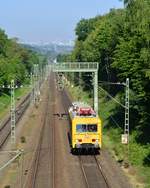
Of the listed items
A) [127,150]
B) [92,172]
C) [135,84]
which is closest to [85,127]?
[127,150]

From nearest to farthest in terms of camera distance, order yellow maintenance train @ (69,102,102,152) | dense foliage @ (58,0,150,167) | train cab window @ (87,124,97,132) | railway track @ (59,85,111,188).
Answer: railway track @ (59,85,111,188) < dense foliage @ (58,0,150,167) < yellow maintenance train @ (69,102,102,152) < train cab window @ (87,124,97,132)

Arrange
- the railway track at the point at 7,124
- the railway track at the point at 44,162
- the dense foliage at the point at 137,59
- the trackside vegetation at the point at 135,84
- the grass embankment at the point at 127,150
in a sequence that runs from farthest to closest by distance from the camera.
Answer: the railway track at the point at 7,124, the dense foliage at the point at 137,59, the trackside vegetation at the point at 135,84, the grass embankment at the point at 127,150, the railway track at the point at 44,162

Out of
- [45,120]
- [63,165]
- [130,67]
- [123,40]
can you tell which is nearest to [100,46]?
[45,120]

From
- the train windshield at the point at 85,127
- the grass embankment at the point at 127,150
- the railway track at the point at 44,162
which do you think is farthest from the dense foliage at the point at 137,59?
the railway track at the point at 44,162

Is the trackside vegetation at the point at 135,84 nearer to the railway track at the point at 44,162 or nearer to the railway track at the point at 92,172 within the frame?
the railway track at the point at 92,172

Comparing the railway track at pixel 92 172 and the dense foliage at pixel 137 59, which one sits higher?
the dense foliage at pixel 137 59

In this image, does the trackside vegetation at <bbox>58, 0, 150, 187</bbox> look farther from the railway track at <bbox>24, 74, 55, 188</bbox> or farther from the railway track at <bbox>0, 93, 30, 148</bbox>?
the railway track at <bbox>0, 93, 30, 148</bbox>

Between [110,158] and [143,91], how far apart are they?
6719mm

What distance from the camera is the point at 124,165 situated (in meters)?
47.6

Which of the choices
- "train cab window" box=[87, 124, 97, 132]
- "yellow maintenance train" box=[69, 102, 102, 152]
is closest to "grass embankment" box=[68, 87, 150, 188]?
"yellow maintenance train" box=[69, 102, 102, 152]

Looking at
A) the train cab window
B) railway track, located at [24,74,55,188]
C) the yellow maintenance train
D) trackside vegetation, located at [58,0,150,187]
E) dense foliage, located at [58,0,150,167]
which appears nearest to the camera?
railway track, located at [24,74,55,188]

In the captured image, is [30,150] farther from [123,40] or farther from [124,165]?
[123,40]

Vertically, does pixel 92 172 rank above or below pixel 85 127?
below

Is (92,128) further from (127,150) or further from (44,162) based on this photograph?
(44,162)
